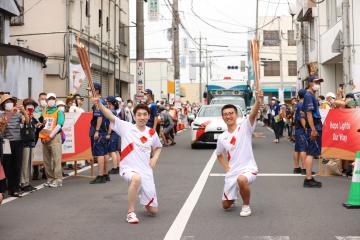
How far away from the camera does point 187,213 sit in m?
7.30

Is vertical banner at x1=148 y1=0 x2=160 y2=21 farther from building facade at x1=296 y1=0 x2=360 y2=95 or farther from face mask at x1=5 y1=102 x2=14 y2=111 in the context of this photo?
face mask at x1=5 y1=102 x2=14 y2=111

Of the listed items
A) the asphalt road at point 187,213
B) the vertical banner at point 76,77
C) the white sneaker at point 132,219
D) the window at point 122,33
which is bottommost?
the asphalt road at point 187,213

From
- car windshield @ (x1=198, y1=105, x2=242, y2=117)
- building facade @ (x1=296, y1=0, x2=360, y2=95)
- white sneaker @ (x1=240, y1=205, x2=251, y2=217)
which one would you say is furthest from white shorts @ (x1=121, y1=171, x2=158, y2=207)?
building facade @ (x1=296, y1=0, x2=360, y2=95)

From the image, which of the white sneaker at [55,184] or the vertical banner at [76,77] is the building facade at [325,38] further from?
the white sneaker at [55,184]

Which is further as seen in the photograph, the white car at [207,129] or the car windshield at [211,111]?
the car windshield at [211,111]

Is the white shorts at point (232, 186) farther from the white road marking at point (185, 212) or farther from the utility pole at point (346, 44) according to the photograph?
the utility pole at point (346, 44)

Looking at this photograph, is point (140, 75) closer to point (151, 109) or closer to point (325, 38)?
point (151, 109)

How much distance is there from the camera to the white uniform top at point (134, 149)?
23.0 ft

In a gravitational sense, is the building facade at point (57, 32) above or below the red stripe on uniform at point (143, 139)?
above

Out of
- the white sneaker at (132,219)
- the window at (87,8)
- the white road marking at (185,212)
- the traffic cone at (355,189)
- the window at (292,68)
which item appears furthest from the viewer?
the window at (292,68)

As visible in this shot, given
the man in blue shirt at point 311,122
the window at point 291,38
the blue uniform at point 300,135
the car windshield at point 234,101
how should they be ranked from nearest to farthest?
the man in blue shirt at point 311,122 → the blue uniform at point 300,135 → the car windshield at point 234,101 → the window at point 291,38

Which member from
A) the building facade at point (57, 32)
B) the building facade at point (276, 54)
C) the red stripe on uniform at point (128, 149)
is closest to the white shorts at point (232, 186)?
the red stripe on uniform at point (128, 149)

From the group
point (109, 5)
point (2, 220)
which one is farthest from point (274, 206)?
point (109, 5)

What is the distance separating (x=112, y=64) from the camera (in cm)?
3095
